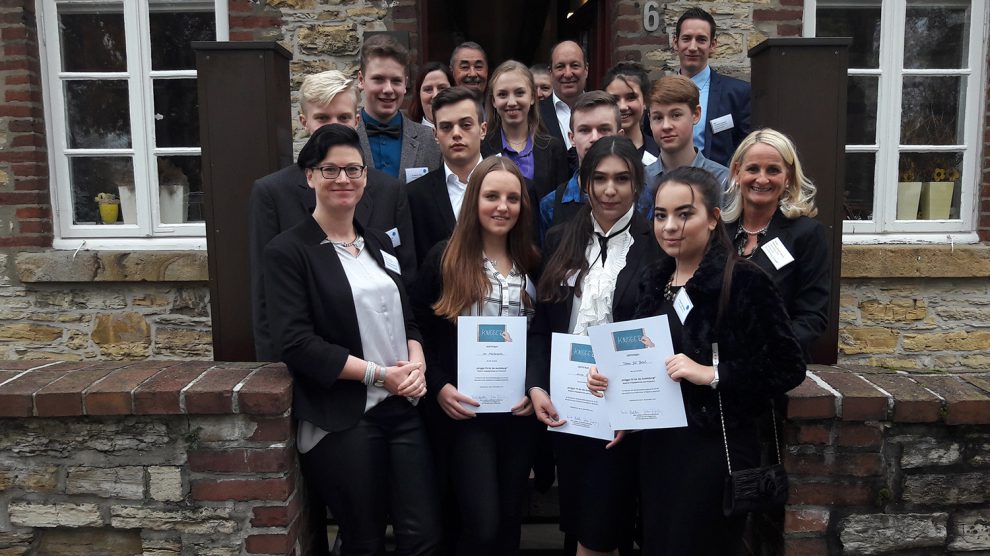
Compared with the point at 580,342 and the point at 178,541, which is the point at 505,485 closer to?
the point at 580,342

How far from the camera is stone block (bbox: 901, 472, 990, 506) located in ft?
7.79

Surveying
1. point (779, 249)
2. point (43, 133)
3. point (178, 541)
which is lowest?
point (178, 541)

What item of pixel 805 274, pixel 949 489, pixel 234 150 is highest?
pixel 234 150

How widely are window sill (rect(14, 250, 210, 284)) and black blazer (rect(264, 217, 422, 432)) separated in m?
2.75

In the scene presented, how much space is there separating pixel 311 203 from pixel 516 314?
880mm

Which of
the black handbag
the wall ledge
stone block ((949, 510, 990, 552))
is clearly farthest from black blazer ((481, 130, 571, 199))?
the wall ledge

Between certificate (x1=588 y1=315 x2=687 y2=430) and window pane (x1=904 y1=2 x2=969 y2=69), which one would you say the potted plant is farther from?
window pane (x1=904 y1=2 x2=969 y2=69)

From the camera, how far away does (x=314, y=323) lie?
239 centimetres

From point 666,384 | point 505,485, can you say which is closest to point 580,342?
point 666,384

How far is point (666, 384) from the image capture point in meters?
2.22

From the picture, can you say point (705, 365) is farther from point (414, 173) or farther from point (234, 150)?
point (234, 150)

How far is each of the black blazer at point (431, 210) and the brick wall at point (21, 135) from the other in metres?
3.29

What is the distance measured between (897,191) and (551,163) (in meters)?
3.09

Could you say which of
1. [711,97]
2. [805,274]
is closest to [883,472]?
[805,274]
